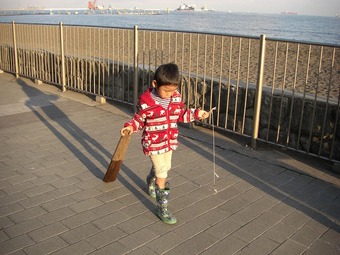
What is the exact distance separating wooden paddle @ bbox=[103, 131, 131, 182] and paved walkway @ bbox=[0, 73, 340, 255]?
10 cm

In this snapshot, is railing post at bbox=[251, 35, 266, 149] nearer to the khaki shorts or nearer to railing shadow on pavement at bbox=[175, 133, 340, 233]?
railing shadow on pavement at bbox=[175, 133, 340, 233]

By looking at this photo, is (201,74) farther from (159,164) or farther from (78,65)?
(159,164)

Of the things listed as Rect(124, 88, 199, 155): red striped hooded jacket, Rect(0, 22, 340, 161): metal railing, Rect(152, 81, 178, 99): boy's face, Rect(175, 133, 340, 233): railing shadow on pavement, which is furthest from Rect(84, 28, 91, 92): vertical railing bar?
Rect(152, 81, 178, 99): boy's face

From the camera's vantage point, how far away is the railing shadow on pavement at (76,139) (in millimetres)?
4809

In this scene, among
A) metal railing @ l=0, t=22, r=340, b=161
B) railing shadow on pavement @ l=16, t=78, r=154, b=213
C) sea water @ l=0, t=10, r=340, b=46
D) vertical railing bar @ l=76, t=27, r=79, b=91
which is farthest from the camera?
sea water @ l=0, t=10, r=340, b=46

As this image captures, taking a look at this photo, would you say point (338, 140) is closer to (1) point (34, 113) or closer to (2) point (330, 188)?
(2) point (330, 188)

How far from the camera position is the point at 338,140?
18.0 ft

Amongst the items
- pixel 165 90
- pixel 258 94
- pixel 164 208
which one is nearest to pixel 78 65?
pixel 258 94

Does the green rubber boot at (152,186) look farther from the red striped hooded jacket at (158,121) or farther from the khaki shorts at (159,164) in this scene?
the red striped hooded jacket at (158,121)

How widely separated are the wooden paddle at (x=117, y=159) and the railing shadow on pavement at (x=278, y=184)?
1.35 meters

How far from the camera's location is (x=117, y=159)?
451 centimetres

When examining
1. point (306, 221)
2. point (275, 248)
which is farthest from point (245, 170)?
point (275, 248)

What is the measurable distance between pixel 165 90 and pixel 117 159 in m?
1.26

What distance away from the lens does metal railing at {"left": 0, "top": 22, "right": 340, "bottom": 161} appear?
18.6 ft
